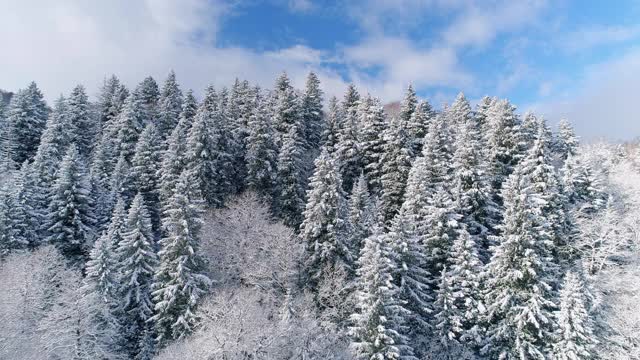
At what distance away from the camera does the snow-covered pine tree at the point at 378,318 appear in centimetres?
3344

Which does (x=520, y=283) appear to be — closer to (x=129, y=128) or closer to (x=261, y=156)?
(x=261, y=156)

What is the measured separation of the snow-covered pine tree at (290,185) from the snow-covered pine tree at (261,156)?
138 centimetres

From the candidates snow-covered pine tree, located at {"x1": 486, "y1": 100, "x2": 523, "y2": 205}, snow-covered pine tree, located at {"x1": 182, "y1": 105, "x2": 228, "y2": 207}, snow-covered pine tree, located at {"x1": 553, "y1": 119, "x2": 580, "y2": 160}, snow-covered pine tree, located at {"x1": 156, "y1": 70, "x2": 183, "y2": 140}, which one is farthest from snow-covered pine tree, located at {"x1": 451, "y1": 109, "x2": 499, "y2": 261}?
snow-covered pine tree, located at {"x1": 156, "y1": 70, "x2": 183, "y2": 140}

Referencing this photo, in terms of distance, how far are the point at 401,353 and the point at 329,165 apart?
55.9 feet

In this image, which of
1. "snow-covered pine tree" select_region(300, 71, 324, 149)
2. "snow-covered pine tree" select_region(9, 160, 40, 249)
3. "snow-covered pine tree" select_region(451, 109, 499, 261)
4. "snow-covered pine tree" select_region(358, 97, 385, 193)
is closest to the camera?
"snow-covered pine tree" select_region(451, 109, 499, 261)

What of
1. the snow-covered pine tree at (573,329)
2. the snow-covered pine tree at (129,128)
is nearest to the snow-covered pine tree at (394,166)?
the snow-covered pine tree at (573,329)

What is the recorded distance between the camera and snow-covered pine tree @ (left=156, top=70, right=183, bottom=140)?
232ft

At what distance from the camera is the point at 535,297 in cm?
3769

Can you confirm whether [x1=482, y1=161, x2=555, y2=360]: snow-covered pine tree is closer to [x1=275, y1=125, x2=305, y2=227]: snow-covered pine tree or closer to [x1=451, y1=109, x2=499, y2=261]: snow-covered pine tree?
[x1=451, y1=109, x2=499, y2=261]: snow-covered pine tree

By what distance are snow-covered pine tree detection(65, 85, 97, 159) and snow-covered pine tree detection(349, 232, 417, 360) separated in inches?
1943

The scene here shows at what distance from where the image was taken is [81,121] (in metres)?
73.6

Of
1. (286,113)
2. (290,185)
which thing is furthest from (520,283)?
(286,113)

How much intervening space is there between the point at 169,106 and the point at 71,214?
1111 inches

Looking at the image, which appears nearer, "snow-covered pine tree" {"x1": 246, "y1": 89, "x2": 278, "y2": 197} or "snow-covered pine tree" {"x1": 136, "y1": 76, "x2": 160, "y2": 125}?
"snow-covered pine tree" {"x1": 246, "y1": 89, "x2": 278, "y2": 197}
